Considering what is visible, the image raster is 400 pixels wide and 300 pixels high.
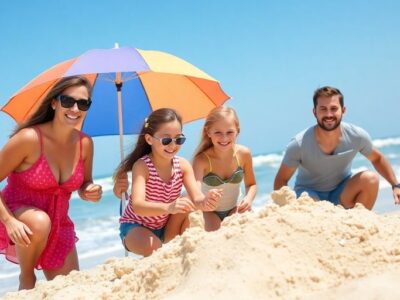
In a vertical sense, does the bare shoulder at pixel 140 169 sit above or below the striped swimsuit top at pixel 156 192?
above

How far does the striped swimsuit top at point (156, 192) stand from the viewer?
385cm

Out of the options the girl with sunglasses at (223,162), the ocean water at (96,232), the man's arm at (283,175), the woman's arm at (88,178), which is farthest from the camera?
the ocean water at (96,232)

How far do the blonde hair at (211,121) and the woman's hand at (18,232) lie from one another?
1.68m

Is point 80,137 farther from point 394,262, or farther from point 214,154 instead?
point 394,262

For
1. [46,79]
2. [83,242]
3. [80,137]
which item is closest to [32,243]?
[80,137]

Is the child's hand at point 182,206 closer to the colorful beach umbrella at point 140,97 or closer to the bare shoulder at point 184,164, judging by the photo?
the bare shoulder at point 184,164

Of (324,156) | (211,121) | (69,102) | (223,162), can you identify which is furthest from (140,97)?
(324,156)

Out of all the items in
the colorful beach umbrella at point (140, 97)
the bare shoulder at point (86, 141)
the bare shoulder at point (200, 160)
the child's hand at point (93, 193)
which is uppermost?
the colorful beach umbrella at point (140, 97)

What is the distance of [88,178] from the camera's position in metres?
3.92

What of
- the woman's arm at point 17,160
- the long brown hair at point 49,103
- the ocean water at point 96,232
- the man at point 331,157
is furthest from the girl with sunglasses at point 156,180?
the ocean water at point 96,232

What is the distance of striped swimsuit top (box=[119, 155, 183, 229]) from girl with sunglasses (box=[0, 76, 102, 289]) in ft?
1.29

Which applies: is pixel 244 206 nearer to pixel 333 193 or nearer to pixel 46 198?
pixel 333 193

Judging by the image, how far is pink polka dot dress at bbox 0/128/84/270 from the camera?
11.6 feet

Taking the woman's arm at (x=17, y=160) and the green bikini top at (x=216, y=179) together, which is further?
the green bikini top at (x=216, y=179)
